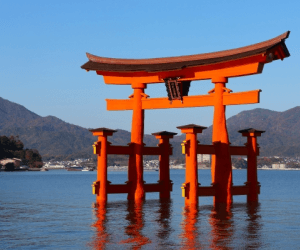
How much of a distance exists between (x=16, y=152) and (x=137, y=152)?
151 m

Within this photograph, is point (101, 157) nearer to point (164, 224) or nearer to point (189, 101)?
point (189, 101)

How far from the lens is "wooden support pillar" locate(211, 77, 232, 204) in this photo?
26812mm

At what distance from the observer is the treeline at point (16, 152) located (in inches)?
6132

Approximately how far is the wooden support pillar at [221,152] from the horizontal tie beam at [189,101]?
0.37 m

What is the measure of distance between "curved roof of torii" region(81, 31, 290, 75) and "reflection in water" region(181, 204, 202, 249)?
723 cm

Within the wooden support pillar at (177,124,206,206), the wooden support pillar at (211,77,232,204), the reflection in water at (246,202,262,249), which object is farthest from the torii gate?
the reflection in water at (246,202,262,249)

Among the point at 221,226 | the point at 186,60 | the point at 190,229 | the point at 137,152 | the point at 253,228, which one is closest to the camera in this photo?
the point at 190,229

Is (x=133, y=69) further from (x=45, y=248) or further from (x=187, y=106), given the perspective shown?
(x=45, y=248)

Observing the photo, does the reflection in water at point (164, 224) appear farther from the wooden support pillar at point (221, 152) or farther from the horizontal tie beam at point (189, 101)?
the horizontal tie beam at point (189, 101)

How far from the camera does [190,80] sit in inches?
1109

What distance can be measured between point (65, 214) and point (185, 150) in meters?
6.44

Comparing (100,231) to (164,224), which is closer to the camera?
(100,231)

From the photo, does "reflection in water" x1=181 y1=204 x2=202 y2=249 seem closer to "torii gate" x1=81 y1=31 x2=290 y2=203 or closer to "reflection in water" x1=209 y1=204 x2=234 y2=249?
"reflection in water" x1=209 y1=204 x2=234 y2=249

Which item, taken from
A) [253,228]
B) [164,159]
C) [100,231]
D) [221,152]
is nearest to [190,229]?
[253,228]
